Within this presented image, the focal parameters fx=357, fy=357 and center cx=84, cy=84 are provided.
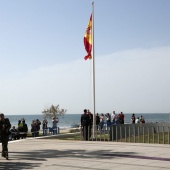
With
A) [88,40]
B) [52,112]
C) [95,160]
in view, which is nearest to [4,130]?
[95,160]

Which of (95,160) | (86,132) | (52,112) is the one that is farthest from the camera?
(52,112)

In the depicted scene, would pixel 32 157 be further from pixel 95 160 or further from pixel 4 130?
pixel 95 160

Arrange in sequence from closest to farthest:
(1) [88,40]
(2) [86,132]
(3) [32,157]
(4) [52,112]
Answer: (3) [32,157]
(2) [86,132]
(1) [88,40]
(4) [52,112]

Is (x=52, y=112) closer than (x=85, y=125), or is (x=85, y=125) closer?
(x=85, y=125)

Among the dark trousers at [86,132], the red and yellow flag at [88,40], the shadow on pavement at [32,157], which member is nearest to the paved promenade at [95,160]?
the shadow on pavement at [32,157]

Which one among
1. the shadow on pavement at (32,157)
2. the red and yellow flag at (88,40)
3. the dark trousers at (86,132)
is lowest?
the shadow on pavement at (32,157)

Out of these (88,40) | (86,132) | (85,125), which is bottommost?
(86,132)

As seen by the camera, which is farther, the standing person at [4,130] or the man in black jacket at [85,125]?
Result: the man in black jacket at [85,125]

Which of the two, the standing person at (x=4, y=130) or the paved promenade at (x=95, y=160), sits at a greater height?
the standing person at (x=4, y=130)

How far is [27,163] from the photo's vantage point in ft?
36.5

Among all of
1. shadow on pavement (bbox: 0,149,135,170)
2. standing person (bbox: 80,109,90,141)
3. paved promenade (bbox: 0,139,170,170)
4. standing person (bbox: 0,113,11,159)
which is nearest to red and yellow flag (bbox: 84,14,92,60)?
standing person (bbox: 80,109,90,141)

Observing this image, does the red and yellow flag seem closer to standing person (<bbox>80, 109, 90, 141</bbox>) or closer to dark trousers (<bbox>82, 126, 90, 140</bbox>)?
standing person (<bbox>80, 109, 90, 141</bbox>)

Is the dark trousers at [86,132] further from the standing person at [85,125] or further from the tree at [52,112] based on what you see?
the tree at [52,112]

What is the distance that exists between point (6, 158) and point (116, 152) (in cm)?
411
